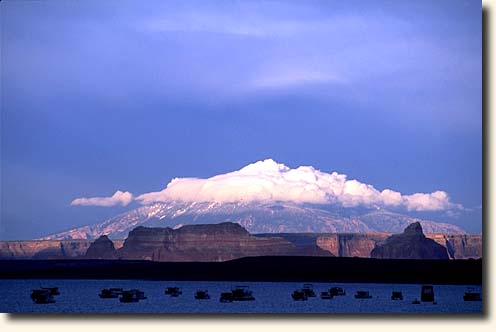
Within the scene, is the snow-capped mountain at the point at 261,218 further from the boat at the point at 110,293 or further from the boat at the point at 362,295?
the boat at the point at 362,295

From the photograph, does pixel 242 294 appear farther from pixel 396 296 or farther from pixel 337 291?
pixel 396 296

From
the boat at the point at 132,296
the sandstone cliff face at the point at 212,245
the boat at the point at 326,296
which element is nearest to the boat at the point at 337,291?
the boat at the point at 326,296

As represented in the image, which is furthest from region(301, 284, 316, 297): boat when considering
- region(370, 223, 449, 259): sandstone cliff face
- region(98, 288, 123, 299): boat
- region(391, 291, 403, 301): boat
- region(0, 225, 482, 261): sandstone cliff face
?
region(98, 288, 123, 299): boat

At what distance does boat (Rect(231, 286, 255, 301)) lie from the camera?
9.59 m

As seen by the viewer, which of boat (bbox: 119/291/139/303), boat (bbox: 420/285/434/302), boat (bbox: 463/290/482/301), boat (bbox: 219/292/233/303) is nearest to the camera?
boat (bbox: 463/290/482/301)

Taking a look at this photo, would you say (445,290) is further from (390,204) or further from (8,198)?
(8,198)

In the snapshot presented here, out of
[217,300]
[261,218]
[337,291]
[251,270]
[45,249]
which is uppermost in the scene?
[261,218]

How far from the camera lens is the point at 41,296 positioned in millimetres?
10000

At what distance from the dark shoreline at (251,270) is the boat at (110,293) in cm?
17

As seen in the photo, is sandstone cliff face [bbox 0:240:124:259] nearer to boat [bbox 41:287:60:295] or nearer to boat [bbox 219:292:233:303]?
boat [bbox 41:287:60:295]

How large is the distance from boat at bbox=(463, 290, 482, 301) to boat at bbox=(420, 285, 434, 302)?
1.21 feet

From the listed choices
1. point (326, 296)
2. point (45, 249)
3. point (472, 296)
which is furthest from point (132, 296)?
point (472, 296)

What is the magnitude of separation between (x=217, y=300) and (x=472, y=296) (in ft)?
7.49

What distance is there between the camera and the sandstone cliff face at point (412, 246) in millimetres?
9906
